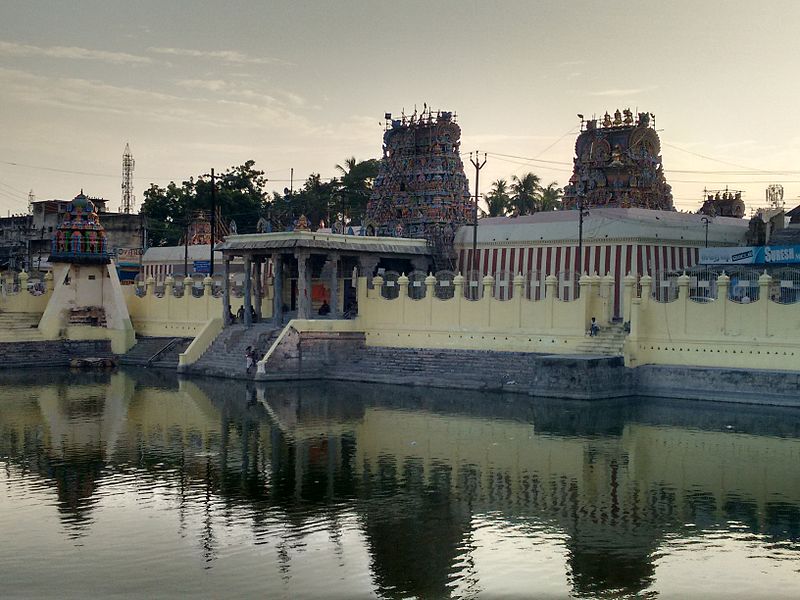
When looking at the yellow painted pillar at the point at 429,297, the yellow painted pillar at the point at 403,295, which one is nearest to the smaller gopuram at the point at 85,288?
the yellow painted pillar at the point at 403,295

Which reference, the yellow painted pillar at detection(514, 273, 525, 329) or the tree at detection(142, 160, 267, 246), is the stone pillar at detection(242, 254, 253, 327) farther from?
the tree at detection(142, 160, 267, 246)

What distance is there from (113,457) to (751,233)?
112 ft

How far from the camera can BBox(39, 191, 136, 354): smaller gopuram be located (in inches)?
1962

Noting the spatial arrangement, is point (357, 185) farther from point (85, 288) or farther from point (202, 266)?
point (85, 288)

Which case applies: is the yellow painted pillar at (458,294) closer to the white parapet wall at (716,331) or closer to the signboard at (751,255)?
the white parapet wall at (716,331)

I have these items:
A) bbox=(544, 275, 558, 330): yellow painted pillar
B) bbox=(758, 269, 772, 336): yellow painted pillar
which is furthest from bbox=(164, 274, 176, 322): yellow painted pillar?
bbox=(758, 269, 772, 336): yellow painted pillar

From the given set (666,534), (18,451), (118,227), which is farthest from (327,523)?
(118,227)

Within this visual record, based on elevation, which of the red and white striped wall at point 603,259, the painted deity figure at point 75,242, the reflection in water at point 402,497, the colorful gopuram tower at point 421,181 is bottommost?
the reflection in water at point 402,497

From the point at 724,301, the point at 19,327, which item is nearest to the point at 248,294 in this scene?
the point at 19,327

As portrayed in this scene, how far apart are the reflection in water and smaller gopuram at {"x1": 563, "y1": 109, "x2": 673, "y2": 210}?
89.7 ft

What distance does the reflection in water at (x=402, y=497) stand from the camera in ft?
49.9

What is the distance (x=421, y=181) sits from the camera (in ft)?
181

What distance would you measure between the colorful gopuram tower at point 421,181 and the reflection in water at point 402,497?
21.6 m

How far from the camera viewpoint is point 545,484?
69.8 ft
